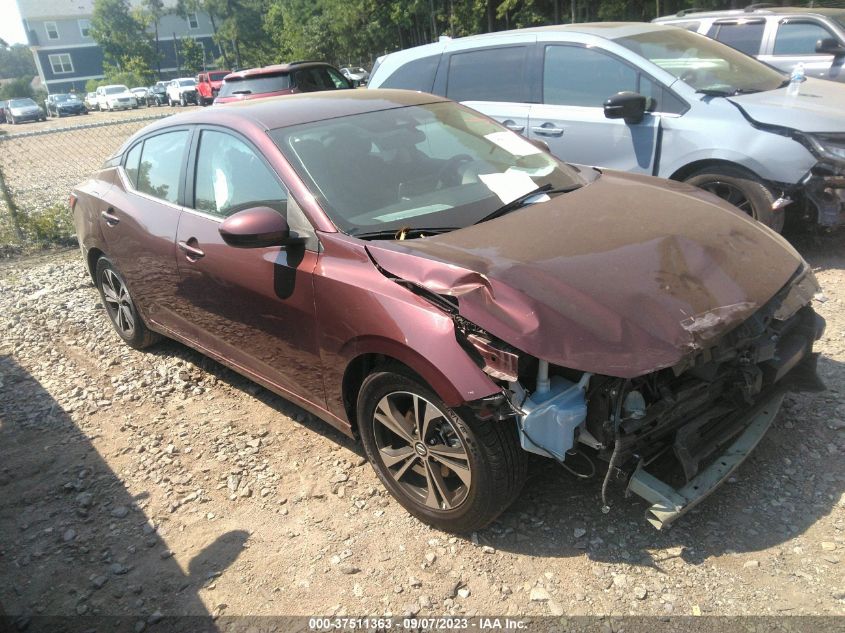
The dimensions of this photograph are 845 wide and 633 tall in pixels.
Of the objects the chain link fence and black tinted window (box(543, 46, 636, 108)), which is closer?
black tinted window (box(543, 46, 636, 108))

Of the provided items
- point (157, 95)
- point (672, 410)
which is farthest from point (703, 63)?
point (157, 95)

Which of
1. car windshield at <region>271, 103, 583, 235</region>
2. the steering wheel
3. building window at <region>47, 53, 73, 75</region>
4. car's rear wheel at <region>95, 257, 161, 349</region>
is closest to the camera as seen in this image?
car windshield at <region>271, 103, 583, 235</region>

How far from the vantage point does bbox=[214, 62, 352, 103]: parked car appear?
40.8 ft

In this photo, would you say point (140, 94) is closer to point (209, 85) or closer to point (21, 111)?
point (21, 111)

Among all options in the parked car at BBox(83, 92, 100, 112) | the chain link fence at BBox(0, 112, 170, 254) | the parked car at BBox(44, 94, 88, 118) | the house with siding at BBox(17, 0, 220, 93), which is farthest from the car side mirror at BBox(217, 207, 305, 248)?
the house with siding at BBox(17, 0, 220, 93)

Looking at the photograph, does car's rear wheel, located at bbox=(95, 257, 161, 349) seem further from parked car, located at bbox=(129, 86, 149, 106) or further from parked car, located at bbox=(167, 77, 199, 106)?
parked car, located at bbox=(129, 86, 149, 106)

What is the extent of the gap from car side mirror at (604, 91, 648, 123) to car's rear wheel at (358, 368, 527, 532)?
3442 millimetres

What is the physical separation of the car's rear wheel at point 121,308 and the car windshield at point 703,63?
4496 mm

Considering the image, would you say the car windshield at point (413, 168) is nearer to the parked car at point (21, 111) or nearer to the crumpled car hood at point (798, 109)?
the crumpled car hood at point (798, 109)

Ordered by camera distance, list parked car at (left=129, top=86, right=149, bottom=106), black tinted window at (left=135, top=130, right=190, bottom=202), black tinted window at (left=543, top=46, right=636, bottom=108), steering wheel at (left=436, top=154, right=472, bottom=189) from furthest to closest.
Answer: parked car at (left=129, top=86, right=149, bottom=106)
black tinted window at (left=543, top=46, right=636, bottom=108)
black tinted window at (left=135, top=130, right=190, bottom=202)
steering wheel at (left=436, top=154, right=472, bottom=189)

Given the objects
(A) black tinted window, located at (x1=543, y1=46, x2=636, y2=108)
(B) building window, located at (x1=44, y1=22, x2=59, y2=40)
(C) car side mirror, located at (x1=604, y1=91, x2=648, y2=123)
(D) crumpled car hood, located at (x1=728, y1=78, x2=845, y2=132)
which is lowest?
(D) crumpled car hood, located at (x1=728, y1=78, x2=845, y2=132)

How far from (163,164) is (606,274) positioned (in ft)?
9.79

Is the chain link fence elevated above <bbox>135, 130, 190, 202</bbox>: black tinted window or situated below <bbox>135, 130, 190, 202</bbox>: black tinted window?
below

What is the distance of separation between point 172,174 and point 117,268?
105 centimetres
